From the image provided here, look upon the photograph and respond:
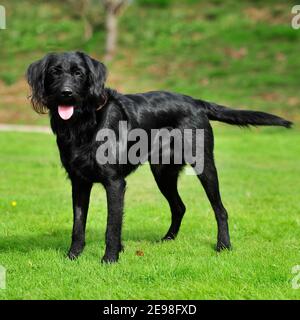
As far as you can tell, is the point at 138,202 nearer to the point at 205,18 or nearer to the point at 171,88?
the point at 171,88

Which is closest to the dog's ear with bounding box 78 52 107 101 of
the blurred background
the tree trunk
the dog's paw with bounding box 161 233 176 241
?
the dog's paw with bounding box 161 233 176 241

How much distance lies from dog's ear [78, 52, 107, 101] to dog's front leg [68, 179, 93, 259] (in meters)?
0.96

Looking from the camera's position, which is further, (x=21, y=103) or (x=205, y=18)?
(x=205, y=18)

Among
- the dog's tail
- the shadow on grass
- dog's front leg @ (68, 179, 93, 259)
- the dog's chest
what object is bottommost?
the shadow on grass

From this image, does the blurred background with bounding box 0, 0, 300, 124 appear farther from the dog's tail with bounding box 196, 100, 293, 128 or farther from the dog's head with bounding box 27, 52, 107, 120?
the dog's head with bounding box 27, 52, 107, 120

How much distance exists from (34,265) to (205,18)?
91.8 feet

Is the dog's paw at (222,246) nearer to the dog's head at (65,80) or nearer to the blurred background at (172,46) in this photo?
the dog's head at (65,80)

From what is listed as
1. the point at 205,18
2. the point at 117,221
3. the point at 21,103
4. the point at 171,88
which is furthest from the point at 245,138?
the point at 205,18

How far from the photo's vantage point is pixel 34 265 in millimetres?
5379

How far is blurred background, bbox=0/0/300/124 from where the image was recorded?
2388 cm

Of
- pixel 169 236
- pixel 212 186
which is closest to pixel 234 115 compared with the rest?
pixel 212 186

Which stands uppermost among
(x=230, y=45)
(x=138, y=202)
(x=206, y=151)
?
(x=230, y=45)

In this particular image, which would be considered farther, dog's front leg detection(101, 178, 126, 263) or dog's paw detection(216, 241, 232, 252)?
dog's paw detection(216, 241, 232, 252)

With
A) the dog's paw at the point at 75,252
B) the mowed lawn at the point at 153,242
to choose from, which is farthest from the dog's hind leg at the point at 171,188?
the dog's paw at the point at 75,252
